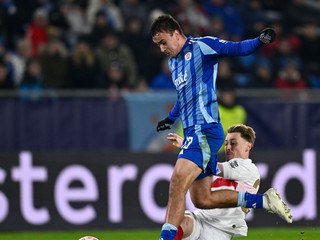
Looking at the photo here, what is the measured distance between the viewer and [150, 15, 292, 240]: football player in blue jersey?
8.91 metres

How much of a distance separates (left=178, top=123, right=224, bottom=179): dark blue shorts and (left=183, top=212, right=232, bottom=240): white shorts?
1.42 feet

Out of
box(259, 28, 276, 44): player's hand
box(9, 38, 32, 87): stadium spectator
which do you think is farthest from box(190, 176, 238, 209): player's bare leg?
box(9, 38, 32, 87): stadium spectator

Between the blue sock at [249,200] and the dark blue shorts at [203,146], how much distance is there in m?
0.35

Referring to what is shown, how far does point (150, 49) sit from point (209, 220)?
8.65m

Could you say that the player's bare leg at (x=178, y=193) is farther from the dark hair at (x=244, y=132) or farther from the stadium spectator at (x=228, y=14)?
the stadium spectator at (x=228, y=14)

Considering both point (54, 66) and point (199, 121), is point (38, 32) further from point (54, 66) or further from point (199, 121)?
point (199, 121)

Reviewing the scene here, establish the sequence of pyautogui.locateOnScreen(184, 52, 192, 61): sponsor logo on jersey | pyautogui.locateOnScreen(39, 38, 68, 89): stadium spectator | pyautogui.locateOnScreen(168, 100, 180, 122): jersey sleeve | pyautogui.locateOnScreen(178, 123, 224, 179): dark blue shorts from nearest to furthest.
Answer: pyautogui.locateOnScreen(178, 123, 224, 179): dark blue shorts
pyautogui.locateOnScreen(184, 52, 192, 61): sponsor logo on jersey
pyautogui.locateOnScreen(168, 100, 180, 122): jersey sleeve
pyautogui.locateOnScreen(39, 38, 68, 89): stadium spectator

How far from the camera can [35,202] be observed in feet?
44.4

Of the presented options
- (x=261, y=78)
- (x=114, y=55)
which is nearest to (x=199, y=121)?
(x=114, y=55)

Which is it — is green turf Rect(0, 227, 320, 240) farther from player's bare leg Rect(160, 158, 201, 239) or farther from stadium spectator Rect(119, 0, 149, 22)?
stadium spectator Rect(119, 0, 149, 22)

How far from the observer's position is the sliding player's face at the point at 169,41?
932cm

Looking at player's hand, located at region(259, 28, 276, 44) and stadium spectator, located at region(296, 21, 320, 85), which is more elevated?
stadium spectator, located at region(296, 21, 320, 85)

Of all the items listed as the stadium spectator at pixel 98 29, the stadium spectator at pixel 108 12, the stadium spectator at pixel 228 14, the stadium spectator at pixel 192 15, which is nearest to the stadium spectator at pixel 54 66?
the stadium spectator at pixel 98 29

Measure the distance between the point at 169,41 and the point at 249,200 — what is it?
5.34ft
